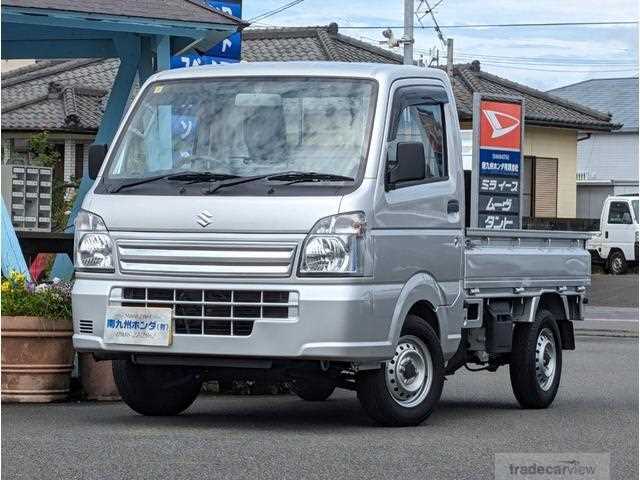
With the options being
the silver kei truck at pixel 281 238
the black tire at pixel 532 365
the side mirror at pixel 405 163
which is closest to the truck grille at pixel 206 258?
the silver kei truck at pixel 281 238

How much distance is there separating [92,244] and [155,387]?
1.22m

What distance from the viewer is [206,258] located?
392 inches

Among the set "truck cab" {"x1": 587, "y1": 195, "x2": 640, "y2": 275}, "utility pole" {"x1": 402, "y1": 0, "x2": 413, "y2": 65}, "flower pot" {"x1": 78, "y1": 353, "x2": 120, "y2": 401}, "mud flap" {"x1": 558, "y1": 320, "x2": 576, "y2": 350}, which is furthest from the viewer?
"truck cab" {"x1": 587, "y1": 195, "x2": 640, "y2": 275}

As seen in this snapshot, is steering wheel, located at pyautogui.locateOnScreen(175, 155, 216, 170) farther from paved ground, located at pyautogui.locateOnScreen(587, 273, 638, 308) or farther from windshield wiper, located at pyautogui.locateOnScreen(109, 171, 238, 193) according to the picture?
paved ground, located at pyautogui.locateOnScreen(587, 273, 638, 308)

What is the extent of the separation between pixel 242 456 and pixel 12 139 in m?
34.6

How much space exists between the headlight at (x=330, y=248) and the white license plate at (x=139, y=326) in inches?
38.0

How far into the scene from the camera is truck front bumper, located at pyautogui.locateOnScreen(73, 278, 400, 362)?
9.68 metres

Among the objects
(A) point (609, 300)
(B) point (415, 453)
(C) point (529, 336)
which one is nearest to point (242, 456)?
(B) point (415, 453)

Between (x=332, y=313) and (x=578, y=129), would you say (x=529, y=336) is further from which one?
(x=578, y=129)

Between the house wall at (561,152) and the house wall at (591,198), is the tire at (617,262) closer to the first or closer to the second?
the house wall at (561,152)

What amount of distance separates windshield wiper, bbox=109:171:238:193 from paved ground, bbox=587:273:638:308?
23656 mm

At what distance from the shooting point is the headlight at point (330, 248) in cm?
973

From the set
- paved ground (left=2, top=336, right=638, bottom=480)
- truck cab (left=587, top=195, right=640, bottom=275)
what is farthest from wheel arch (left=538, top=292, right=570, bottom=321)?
truck cab (left=587, top=195, right=640, bottom=275)

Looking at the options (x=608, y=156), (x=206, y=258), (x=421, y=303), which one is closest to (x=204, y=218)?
(x=206, y=258)
